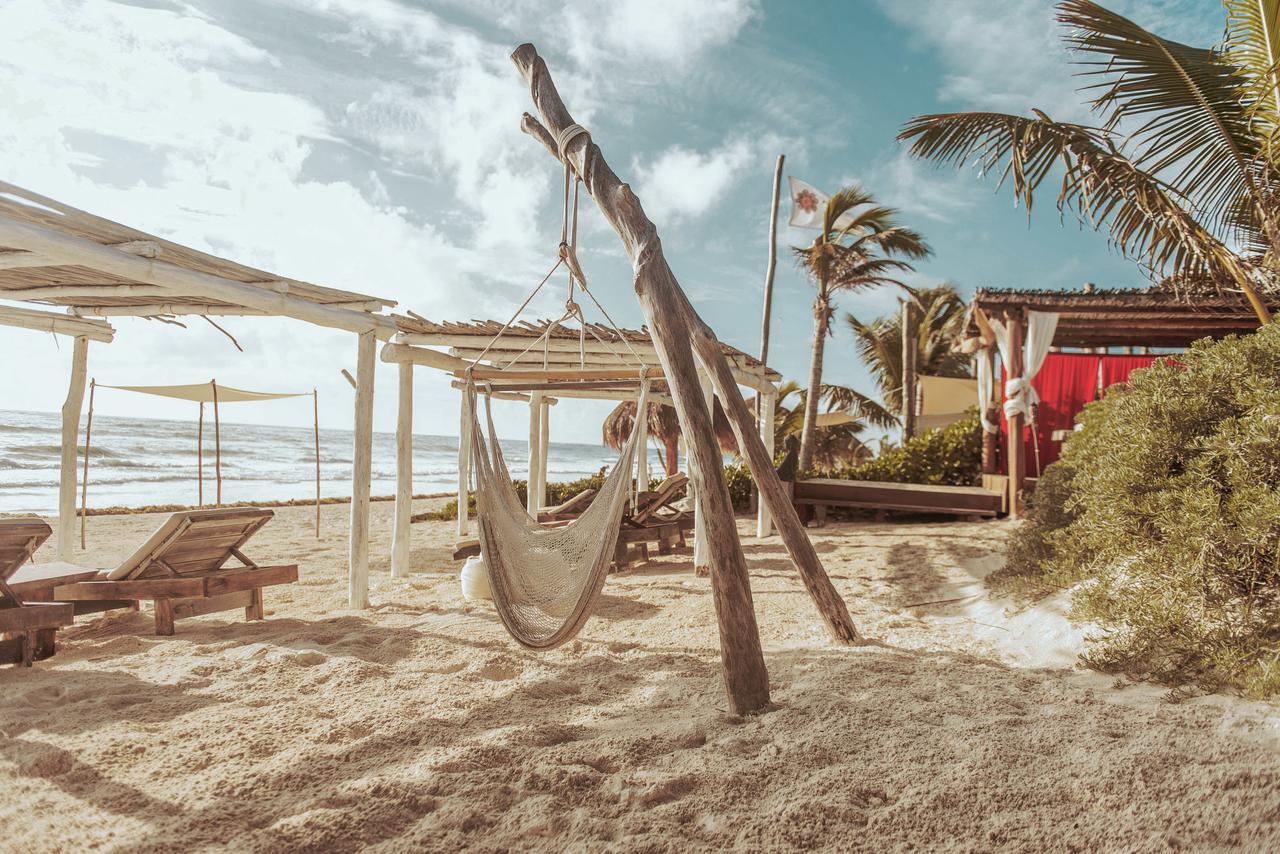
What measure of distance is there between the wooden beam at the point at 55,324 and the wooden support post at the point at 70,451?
8 centimetres

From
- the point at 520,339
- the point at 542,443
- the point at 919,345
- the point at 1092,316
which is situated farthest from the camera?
the point at 919,345

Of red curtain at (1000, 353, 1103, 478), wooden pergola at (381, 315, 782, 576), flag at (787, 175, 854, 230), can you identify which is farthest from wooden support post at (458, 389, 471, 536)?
flag at (787, 175, 854, 230)

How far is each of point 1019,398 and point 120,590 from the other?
23.4 feet

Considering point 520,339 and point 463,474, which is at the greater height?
point 520,339

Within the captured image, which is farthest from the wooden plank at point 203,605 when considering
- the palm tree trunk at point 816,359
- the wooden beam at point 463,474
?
the palm tree trunk at point 816,359

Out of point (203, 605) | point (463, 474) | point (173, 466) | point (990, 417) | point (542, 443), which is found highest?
point (990, 417)

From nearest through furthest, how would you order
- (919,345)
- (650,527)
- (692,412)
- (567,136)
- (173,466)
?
(692,412), (567,136), (650,527), (919,345), (173,466)

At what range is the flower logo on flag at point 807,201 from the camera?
11852 mm

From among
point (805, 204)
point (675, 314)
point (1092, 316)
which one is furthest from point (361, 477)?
point (805, 204)

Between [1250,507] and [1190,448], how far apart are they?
486 millimetres

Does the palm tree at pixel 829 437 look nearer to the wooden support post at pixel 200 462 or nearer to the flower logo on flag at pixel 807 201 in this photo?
the flower logo on flag at pixel 807 201

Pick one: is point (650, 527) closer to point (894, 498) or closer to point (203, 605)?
point (203, 605)

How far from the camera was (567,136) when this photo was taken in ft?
9.89

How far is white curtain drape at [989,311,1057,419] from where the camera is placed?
7.26 meters
